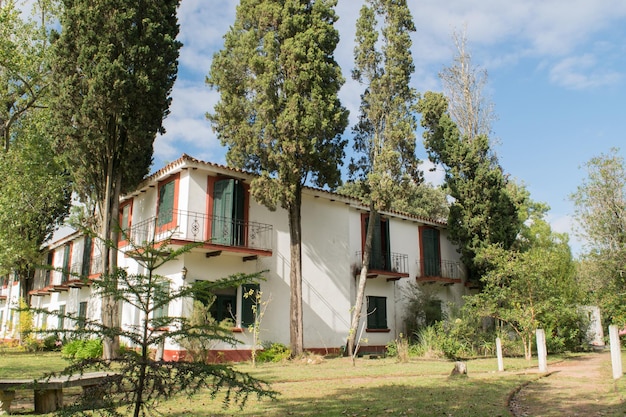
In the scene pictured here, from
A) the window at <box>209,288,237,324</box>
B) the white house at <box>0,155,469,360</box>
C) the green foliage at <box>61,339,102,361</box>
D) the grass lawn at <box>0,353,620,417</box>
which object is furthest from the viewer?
the white house at <box>0,155,469,360</box>

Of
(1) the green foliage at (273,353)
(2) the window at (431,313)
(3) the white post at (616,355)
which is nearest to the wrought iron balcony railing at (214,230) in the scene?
(1) the green foliage at (273,353)

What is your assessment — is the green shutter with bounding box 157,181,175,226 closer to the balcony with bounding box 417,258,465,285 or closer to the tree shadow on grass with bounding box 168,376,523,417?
the tree shadow on grass with bounding box 168,376,523,417

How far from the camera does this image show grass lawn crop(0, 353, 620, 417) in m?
7.21

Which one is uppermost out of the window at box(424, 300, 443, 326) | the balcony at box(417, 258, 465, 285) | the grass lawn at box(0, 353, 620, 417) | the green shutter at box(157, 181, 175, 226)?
the green shutter at box(157, 181, 175, 226)

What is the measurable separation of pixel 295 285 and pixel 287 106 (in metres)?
6.10

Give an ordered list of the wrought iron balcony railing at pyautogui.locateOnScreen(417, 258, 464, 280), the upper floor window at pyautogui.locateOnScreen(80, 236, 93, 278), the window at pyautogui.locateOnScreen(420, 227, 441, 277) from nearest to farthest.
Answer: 1. the wrought iron balcony railing at pyautogui.locateOnScreen(417, 258, 464, 280)
2. the window at pyautogui.locateOnScreen(420, 227, 441, 277)
3. the upper floor window at pyautogui.locateOnScreen(80, 236, 93, 278)

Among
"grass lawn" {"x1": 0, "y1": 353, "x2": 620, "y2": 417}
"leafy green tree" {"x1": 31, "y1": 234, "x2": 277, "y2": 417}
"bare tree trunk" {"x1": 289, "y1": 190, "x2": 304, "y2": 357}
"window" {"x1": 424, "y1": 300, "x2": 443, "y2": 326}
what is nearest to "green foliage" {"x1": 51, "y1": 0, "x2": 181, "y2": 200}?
"bare tree trunk" {"x1": 289, "y1": 190, "x2": 304, "y2": 357}

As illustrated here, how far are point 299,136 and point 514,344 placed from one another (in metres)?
11.0

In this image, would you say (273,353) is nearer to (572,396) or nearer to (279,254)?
(279,254)

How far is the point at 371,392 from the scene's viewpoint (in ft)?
30.0

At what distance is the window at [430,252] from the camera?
79.2 feet

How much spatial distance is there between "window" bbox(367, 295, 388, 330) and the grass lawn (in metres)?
6.22

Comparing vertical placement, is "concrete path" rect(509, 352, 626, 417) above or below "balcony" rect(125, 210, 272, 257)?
below

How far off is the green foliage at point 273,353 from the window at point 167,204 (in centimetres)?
524
